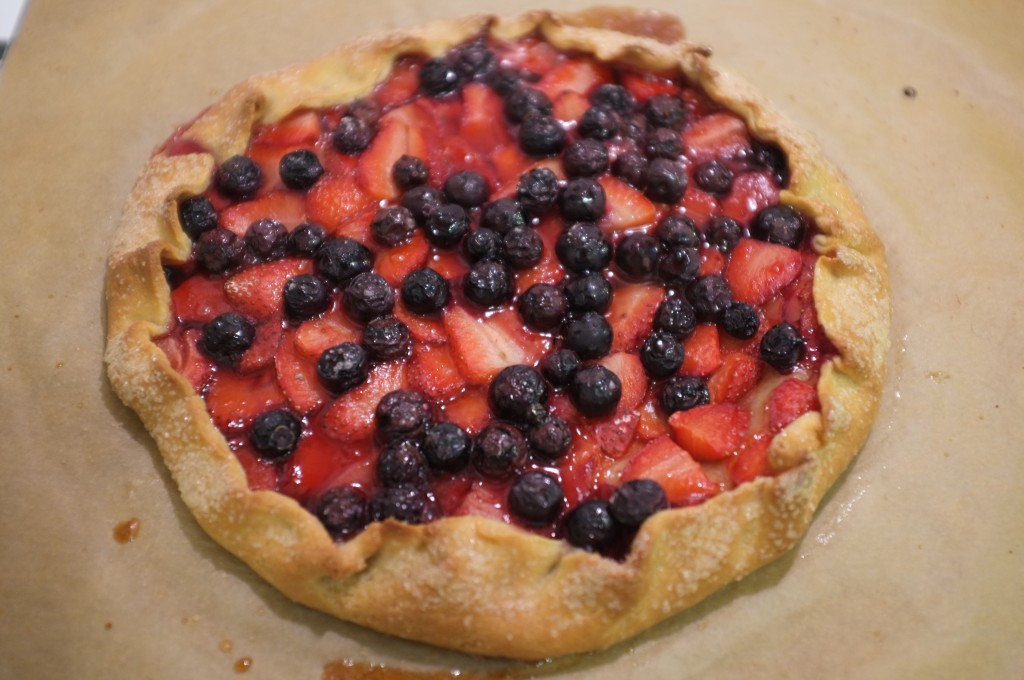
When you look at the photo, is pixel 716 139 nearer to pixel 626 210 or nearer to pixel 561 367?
pixel 626 210

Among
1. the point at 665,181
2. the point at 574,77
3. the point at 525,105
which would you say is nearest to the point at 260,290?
the point at 525,105

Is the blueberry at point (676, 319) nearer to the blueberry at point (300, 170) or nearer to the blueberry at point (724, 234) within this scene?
the blueberry at point (724, 234)

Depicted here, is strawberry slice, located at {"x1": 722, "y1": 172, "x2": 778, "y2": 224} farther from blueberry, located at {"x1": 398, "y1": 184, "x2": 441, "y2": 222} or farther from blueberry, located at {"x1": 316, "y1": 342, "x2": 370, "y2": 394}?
blueberry, located at {"x1": 316, "y1": 342, "x2": 370, "y2": 394}

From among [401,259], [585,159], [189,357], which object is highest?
[585,159]

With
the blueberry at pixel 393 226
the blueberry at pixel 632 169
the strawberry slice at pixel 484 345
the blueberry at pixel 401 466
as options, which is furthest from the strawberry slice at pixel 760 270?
the blueberry at pixel 401 466

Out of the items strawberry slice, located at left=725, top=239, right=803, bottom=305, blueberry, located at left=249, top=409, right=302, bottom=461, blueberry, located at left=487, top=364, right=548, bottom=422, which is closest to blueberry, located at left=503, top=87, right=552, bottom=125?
strawberry slice, located at left=725, top=239, right=803, bottom=305

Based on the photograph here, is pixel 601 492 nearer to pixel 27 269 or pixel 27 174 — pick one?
pixel 27 269
